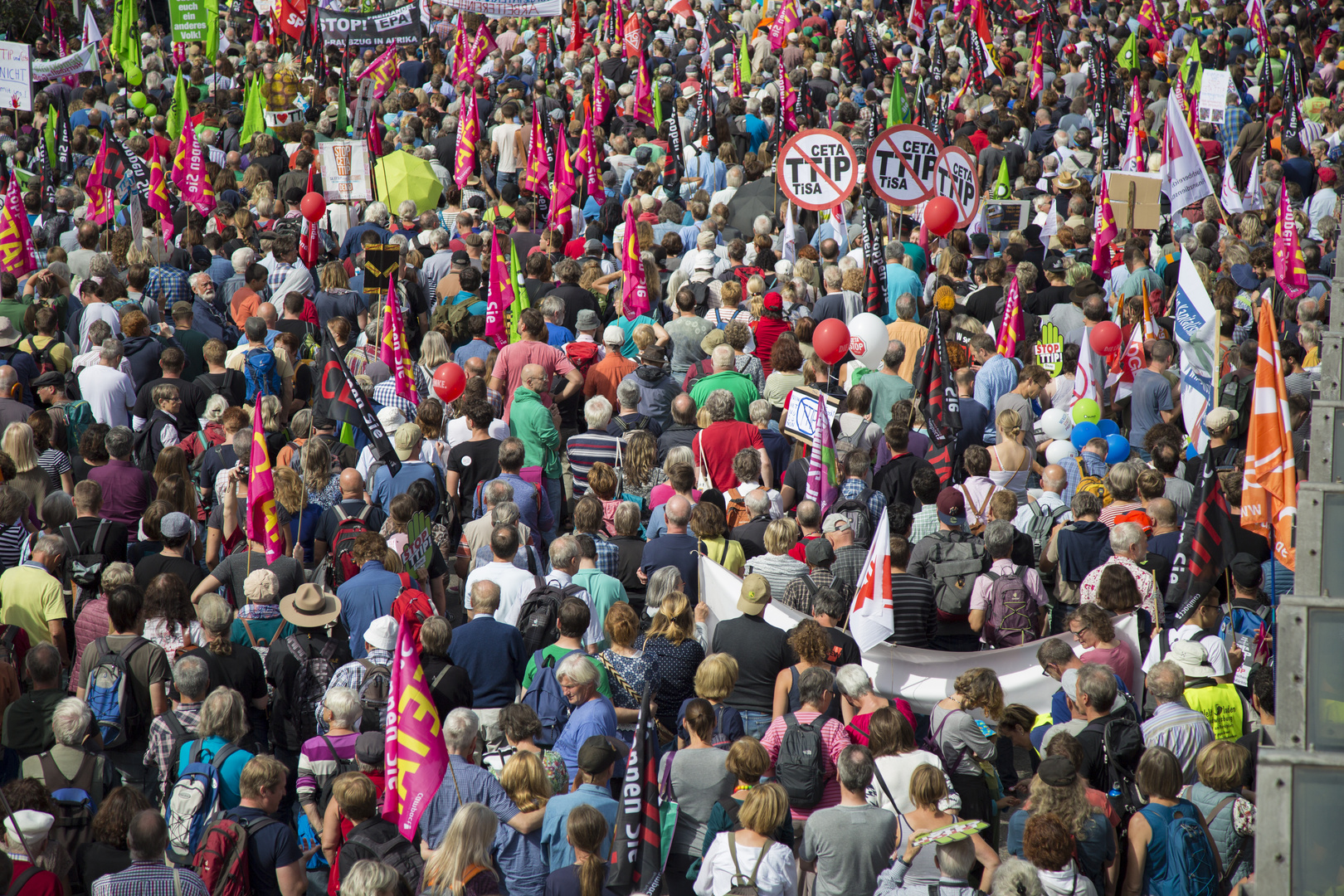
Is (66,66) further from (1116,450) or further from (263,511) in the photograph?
(1116,450)

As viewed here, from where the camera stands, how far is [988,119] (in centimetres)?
1861

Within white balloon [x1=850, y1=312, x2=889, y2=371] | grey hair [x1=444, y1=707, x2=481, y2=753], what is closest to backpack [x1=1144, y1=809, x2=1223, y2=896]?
grey hair [x1=444, y1=707, x2=481, y2=753]

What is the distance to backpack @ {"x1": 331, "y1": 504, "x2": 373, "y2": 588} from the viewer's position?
8.28 m

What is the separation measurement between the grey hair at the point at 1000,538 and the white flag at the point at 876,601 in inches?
36.1

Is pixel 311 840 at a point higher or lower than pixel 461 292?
lower

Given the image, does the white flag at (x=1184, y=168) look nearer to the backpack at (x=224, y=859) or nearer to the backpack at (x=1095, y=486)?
the backpack at (x=1095, y=486)

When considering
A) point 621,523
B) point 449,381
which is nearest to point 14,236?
point 449,381

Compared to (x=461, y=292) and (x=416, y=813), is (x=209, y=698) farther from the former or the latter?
(x=461, y=292)

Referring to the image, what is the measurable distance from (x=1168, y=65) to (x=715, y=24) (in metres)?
7.86

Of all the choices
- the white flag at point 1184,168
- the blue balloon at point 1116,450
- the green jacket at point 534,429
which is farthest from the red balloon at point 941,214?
the green jacket at point 534,429

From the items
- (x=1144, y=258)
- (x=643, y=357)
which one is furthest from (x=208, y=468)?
(x=1144, y=258)

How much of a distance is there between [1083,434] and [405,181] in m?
8.81

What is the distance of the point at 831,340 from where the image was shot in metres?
10.7

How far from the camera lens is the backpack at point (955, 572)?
326 inches
